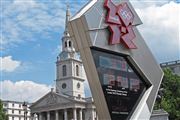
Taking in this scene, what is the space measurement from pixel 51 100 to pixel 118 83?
7243 centimetres

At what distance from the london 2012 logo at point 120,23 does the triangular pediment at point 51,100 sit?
6656 centimetres

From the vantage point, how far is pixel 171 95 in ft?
180

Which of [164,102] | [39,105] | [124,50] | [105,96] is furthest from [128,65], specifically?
[39,105]

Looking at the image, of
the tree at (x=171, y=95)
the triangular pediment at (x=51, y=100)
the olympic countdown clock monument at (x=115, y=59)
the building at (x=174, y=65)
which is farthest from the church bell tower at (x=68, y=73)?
the olympic countdown clock monument at (x=115, y=59)

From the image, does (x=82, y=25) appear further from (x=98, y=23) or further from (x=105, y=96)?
Answer: (x=105, y=96)

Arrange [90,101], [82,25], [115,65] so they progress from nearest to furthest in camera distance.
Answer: [82,25] → [115,65] → [90,101]

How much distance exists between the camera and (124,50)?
2662 cm

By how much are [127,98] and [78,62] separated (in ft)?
250

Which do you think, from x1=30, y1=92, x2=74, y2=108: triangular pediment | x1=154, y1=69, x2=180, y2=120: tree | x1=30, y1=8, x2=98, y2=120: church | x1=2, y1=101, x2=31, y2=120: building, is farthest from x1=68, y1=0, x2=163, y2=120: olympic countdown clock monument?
x1=2, y1=101, x2=31, y2=120: building

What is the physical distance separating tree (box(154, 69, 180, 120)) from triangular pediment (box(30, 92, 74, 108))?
132 feet

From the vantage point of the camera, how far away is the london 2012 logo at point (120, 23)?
25.3 meters

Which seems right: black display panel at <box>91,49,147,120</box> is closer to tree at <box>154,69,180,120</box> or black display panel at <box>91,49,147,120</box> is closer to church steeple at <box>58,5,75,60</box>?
tree at <box>154,69,180,120</box>

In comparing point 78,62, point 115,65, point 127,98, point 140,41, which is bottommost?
point 127,98

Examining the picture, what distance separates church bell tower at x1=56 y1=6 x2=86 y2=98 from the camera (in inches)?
3922
